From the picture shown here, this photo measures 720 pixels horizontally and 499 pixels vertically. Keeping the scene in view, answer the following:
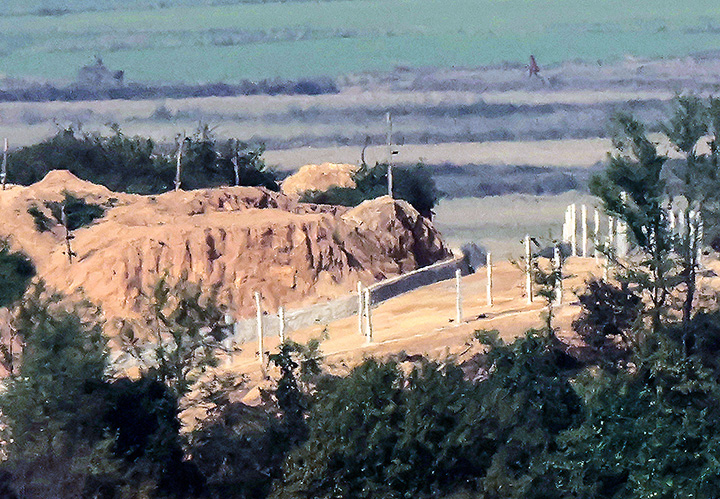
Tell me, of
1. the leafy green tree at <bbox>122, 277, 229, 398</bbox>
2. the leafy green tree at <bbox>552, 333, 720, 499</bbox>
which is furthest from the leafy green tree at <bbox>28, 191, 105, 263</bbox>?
the leafy green tree at <bbox>552, 333, 720, 499</bbox>

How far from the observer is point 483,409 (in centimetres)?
2647

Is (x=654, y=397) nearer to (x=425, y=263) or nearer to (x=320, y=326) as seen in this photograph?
(x=320, y=326)

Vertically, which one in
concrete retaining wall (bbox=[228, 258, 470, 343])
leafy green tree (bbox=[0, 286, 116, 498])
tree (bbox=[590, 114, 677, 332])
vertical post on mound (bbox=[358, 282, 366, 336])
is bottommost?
concrete retaining wall (bbox=[228, 258, 470, 343])

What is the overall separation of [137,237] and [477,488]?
25789mm

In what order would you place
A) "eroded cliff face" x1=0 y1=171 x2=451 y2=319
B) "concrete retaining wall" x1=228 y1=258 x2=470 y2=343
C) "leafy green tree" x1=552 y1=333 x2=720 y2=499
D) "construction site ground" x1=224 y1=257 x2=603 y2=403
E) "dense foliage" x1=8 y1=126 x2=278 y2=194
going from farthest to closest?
1. "dense foliage" x1=8 y1=126 x2=278 y2=194
2. "eroded cliff face" x1=0 y1=171 x2=451 y2=319
3. "concrete retaining wall" x1=228 y1=258 x2=470 y2=343
4. "construction site ground" x1=224 y1=257 x2=603 y2=403
5. "leafy green tree" x1=552 y1=333 x2=720 y2=499

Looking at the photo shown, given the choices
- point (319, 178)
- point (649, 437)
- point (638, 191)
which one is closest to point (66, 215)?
point (638, 191)

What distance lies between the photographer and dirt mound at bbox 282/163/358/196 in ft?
266

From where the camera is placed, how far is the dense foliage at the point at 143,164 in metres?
74.3

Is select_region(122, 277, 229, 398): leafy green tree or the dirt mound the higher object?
select_region(122, 277, 229, 398): leafy green tree

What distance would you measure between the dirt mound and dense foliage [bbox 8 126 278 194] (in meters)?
2.65

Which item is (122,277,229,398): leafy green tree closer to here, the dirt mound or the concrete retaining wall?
the concrete retaining wall

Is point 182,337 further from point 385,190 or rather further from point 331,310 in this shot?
point 385,190

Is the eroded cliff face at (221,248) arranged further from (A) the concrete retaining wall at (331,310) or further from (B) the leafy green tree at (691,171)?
(B) the leafy green tree at (691,171)

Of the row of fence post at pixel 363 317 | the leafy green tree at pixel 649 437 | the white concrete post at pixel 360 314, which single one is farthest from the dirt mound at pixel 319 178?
the leafy green tree at pixel 649 437
